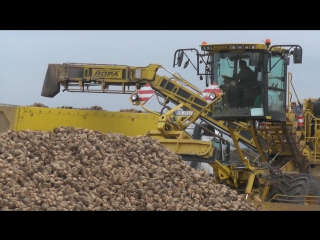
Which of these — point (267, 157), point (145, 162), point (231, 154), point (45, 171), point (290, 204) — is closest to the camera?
point (45, 171)

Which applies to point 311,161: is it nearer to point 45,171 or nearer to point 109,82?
point 109,82

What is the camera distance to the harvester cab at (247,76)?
13711 mm

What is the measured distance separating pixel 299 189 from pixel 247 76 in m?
2.36

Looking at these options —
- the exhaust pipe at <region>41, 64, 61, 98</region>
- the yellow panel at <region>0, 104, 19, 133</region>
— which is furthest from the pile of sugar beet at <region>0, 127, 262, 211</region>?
the exhaust pipe at <region>41, 64, 61, 98</region>

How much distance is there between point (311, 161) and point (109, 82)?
5821 millimetres

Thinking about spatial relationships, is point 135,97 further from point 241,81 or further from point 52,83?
point 52,83

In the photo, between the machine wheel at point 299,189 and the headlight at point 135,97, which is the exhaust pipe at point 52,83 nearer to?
the headlight at point 135,97

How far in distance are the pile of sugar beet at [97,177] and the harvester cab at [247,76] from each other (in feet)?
9.83

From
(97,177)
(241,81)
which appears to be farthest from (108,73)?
(97,177)

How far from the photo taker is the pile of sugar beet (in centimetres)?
888

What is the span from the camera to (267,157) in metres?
14.8

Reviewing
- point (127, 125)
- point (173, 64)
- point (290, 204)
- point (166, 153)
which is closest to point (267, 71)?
point (173, 64)

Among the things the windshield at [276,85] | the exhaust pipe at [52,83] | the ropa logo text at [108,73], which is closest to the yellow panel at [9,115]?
the exhaust pipe at [52,83]

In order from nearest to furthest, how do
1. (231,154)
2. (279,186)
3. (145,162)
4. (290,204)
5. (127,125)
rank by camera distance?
(145,162) → (290,204) → (279,186) → (231,154) → (127,125)
